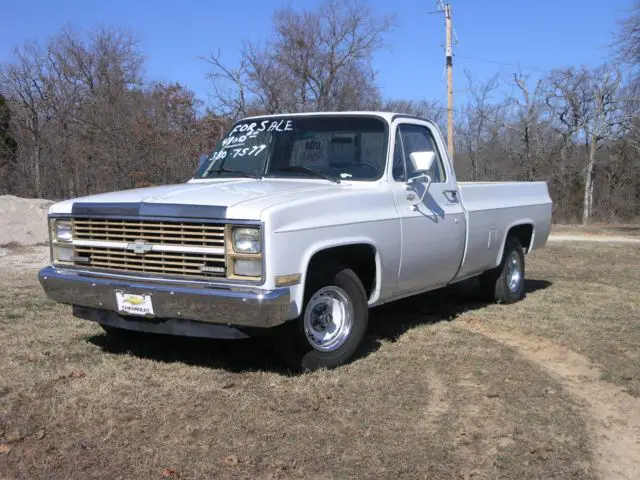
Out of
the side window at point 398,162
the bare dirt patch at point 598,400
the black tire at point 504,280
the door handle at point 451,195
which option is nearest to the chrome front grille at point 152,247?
the side window at point 398,162

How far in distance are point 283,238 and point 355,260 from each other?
3.66 feet

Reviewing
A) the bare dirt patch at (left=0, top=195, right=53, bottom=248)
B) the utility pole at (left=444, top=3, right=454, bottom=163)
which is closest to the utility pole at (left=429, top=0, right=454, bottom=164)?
the utility pole at (left=444, top=3, right=454, bottom=163)

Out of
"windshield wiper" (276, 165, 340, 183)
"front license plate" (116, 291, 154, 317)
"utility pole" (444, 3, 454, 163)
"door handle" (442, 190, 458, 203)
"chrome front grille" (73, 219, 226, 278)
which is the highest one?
"utility pole" (444, 3, 454, 163)

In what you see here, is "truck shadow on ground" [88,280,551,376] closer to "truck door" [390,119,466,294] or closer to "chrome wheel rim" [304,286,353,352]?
"chrome wheel rim" [304,286,353,352]

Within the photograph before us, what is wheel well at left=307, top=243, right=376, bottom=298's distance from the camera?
480 centimetres

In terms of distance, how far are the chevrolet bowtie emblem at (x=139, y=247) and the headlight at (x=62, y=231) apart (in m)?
0.68

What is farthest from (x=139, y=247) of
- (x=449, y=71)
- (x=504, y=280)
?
(x=449, y=71)

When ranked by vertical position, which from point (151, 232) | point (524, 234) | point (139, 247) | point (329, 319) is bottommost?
point (329, 319)

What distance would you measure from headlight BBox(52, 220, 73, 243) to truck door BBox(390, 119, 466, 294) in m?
2.55

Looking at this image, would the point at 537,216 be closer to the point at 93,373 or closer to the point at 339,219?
the point at 339,219

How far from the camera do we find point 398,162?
566 cm

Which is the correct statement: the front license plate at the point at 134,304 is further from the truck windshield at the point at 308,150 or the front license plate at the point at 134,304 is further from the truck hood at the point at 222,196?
the truck windshield at the point at 308,150

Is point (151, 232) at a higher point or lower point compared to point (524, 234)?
higher

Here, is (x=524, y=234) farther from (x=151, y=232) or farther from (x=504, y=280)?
(x=151, y=232)
